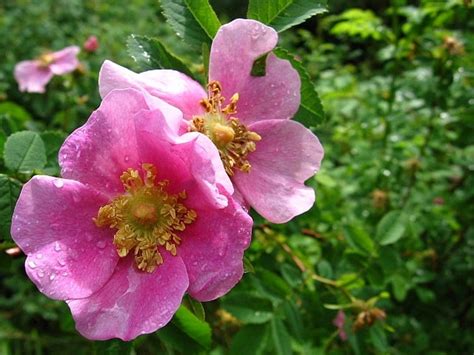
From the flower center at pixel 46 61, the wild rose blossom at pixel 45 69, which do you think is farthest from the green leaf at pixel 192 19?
the flower center at pixel 46 61

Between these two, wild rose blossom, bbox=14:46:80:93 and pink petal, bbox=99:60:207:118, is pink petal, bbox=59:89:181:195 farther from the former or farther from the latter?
wild rose blossom, bbox=14:46:80:93

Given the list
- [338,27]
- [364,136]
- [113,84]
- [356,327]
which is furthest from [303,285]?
[338,27]

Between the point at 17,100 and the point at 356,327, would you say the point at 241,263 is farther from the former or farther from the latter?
the point at 17,100

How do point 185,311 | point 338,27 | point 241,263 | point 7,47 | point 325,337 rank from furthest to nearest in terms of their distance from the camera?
point 7,47 → point 338,27 → point 325,337 → point 185,311 → point 241,263

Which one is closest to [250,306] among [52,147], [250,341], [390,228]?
[250,341]

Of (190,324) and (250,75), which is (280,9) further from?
(190,324)

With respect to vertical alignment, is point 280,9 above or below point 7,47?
above
